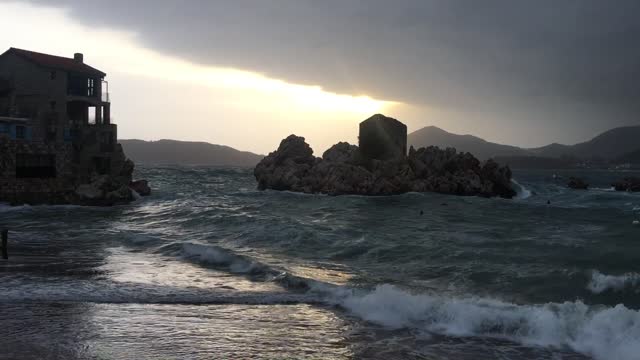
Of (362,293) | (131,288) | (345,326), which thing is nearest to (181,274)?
(131,288)

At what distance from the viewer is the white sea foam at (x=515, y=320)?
1400 cm

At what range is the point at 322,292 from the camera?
65.1 feet

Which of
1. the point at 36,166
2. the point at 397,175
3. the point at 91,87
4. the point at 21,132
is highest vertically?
the point at 91,87

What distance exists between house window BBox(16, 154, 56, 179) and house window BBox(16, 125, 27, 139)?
577 cm

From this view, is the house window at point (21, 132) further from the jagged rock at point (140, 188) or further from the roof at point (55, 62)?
the jagged rock at point (140, 188)

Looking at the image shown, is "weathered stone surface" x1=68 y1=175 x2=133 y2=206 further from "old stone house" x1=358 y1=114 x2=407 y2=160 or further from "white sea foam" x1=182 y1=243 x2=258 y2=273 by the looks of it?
"white sea foam" x1=182 y1=243 x2=258 y2=273

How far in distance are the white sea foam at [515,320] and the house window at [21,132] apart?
2249 inches

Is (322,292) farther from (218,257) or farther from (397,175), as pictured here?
(397,175)

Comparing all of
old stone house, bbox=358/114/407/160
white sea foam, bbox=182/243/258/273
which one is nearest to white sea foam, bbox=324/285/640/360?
white sea foam, bbox=182/243/258/273

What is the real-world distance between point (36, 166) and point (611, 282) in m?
56.8

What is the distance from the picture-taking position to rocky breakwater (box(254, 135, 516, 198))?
75.8 m

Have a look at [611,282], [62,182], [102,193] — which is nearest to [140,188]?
[102,193]

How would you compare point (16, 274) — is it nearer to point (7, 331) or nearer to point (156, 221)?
point (7, 331)

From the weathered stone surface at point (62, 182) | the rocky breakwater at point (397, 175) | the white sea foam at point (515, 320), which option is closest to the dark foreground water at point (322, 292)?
the white sea foam at point (515, 320)
